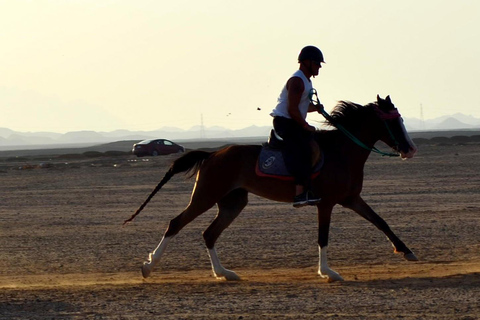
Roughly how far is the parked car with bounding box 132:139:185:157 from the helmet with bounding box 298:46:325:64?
1834 inches

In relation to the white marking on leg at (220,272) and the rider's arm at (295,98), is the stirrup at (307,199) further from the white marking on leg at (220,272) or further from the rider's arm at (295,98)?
the white marking on leg at (220,272)

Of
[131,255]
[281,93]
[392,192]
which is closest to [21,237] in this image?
[131,255]

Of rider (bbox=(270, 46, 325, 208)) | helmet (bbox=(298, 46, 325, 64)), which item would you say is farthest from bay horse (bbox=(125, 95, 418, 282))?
helmet (bbox=(298, 46, 325, 64))

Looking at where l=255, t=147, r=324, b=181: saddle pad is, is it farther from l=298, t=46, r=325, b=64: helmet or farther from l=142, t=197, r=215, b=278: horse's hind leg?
l=298, t=46, r=325, b=64: helmet

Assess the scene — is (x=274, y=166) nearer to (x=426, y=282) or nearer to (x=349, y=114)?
(x=349, y=114)

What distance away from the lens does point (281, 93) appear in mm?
11414

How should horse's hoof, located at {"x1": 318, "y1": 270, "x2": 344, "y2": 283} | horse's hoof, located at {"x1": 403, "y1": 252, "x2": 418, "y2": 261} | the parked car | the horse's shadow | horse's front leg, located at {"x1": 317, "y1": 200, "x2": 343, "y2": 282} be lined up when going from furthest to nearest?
the parked car → horse's hoof, located at {"x1": 403, "y1": 252, "x2": 418, "y2": 261} → horse's front leg, located at {"x1": 317, "y1": 200, "x2": 343, "y2": 282} → horse's hoof, located at {"x1": 318, "y1": 270, "x2": 344, "y2": 283} → the horse's shadow

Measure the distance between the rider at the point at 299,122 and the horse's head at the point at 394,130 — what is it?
116 centimetres

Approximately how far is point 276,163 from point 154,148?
47.9m

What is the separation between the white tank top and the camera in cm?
1120

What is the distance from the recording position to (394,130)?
11.8 meters

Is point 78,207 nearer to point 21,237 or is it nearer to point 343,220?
point 21,237

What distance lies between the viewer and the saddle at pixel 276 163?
1125 centimetres

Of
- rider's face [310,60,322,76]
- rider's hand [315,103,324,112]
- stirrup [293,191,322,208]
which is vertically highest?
rider's face [310,60,322,76]
